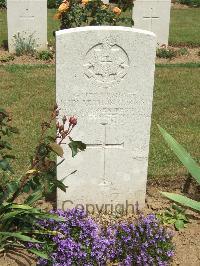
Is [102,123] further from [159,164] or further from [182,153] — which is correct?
[159,164]

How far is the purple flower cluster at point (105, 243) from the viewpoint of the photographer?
357 centimetres

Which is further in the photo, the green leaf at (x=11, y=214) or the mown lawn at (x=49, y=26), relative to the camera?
the mown lawn at (x=49, y=26)

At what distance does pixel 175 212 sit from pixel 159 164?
1183 millimetres

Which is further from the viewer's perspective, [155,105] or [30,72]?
[30,72]

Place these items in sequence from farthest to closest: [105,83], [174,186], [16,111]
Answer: [16,111], [174,186], [105,83]

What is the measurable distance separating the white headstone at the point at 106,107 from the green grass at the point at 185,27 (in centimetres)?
851

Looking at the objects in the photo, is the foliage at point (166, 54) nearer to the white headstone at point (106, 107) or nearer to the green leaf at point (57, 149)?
the white headstone at point (106, 107)

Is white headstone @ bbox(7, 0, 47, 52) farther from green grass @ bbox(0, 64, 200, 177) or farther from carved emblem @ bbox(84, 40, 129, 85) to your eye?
carved emblem @ bbox(84, 40, 129, 85)

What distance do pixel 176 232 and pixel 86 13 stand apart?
5.41 m

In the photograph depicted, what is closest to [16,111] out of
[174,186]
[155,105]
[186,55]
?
[155,105]

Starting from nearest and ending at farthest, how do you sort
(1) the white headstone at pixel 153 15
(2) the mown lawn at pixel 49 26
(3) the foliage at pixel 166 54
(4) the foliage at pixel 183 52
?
(3) the foliage at pixel 166 54
(4) the foliage at pixel 183 52
(1) the white headstone at pixel 153 15
(2) the mown lawn at pixel 49 26

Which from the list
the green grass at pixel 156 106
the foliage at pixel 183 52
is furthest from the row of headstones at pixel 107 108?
the foliage at pixel 183 52

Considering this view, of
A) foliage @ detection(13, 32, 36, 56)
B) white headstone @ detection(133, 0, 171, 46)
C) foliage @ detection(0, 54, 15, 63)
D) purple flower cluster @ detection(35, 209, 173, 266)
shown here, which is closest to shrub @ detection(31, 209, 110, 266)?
purple flower cluster @ detection(35, 209, 173, 266)

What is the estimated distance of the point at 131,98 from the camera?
3902 mm
